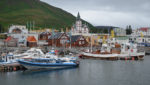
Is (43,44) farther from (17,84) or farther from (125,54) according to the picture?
(17,84)

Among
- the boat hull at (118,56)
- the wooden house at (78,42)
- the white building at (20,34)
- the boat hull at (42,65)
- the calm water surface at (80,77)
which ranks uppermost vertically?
the white building at (20,34)

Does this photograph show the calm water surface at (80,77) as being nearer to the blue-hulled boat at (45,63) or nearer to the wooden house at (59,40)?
the blue-hulled boat at (45,63)

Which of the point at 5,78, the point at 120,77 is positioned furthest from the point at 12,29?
the point at 120,77

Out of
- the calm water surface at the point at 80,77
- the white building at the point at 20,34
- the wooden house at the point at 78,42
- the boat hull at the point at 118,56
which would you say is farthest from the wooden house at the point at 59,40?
the calm water surface at the point at 80,77

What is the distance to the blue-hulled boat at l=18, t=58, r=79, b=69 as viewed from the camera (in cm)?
4869

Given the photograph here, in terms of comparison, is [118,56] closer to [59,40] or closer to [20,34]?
[59,40]

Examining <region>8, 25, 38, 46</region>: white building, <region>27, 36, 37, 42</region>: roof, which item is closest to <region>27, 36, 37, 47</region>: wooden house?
<region>27, 36, 37, 42</region>: roof

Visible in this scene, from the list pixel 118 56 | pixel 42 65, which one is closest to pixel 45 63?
pixel 42 65

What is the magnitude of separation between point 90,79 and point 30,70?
48.7ft

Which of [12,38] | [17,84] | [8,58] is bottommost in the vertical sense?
[17,84]

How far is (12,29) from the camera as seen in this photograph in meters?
103

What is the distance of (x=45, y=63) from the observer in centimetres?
4988

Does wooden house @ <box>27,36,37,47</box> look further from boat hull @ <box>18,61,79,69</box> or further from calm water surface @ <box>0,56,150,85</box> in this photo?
calm water surface @ <box>0,56,150,85</box>

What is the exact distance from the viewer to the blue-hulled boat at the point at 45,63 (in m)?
48.7
